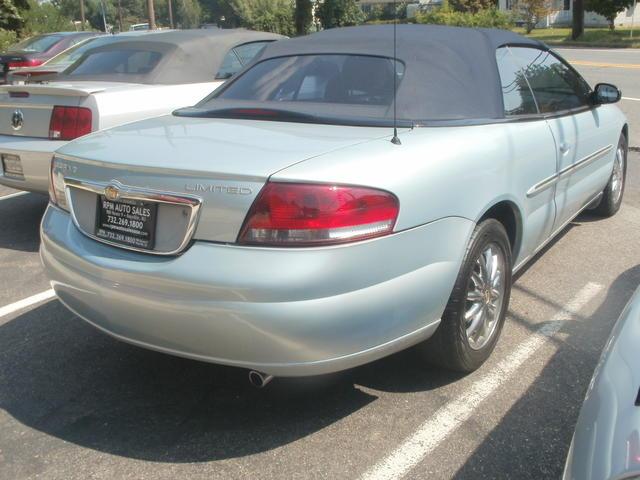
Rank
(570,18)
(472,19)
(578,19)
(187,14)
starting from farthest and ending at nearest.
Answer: (187,14), (570,18), (578,19), (472,19)

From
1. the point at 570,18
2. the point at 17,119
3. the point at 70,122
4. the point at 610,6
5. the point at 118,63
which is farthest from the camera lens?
the point at 570,18

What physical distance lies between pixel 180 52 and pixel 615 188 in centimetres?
399

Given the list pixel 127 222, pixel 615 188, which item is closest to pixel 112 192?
pixel 127 222

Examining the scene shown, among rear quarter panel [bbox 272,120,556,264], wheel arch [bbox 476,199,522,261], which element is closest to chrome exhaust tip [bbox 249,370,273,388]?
rear quarter panel [bbox 272,120,556,264]

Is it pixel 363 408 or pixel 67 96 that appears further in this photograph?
pixel 67 96

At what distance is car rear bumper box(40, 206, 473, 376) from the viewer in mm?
2518

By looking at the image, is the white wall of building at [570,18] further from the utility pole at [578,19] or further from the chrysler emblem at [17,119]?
the chrysler emblem at [17,119]

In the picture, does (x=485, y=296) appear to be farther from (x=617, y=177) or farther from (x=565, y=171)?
(x=617, y=177)

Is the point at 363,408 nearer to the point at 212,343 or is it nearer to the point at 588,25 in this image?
the point at 212,343

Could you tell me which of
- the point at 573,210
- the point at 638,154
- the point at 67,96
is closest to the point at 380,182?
the point at 573,210

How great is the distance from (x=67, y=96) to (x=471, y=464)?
13.5 ft

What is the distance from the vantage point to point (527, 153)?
3.67 m

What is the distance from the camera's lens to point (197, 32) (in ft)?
22.8

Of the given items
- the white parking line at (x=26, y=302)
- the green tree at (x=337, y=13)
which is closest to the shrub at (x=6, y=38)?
the green tree at (x=337, y=13)
